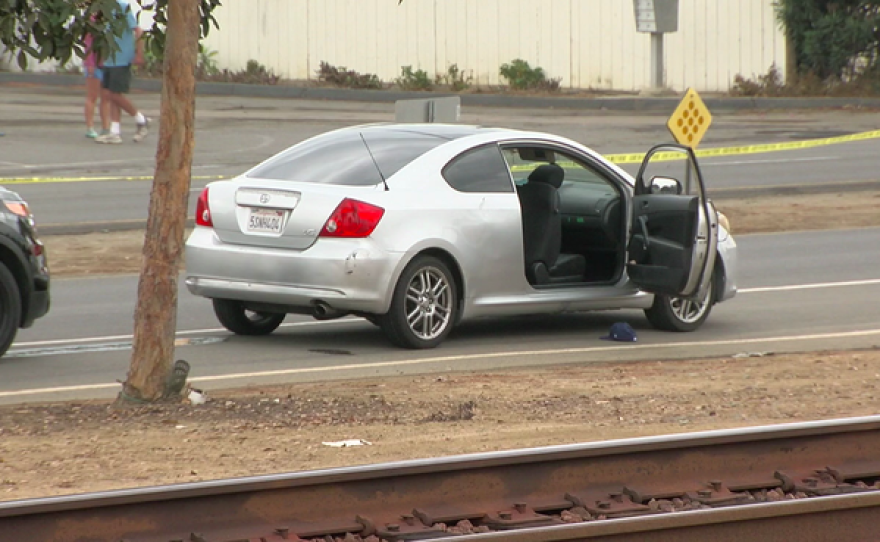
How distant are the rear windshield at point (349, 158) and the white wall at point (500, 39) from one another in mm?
24946

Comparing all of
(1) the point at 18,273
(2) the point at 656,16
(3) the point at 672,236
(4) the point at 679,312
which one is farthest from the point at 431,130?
(2) the point at 656,16

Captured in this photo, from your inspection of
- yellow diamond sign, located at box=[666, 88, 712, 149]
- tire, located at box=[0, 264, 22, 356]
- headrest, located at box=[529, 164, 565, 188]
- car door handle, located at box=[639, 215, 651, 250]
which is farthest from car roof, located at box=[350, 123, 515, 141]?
yellow diamond sign, located at box=[666, 88, 712, 149]

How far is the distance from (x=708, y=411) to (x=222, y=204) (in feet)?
12.4

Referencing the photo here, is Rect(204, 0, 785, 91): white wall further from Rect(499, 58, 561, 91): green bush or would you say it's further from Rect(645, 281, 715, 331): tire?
Rect(645, 281, 715, 331): tire

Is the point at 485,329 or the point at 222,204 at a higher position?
the point at 222,204

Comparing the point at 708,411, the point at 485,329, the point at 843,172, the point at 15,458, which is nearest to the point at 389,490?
the point at 15,458

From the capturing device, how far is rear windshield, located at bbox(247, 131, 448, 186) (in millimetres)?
10664

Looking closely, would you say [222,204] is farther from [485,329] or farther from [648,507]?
[648,507]

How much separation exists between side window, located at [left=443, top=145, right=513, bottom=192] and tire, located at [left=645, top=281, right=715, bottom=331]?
5.10ft

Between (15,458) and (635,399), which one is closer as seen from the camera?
(15,458)

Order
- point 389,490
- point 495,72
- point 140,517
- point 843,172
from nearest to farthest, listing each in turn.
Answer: point 140,517 → point 389,490 → point 843,172 → point 495,72

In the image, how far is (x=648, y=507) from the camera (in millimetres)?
6266

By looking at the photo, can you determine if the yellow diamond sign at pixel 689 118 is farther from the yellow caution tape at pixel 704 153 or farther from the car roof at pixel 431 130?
the car roof at pixel 431 130

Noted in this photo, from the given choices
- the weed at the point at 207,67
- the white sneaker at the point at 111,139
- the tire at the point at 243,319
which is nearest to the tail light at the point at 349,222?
the tire at the point at 243,319
